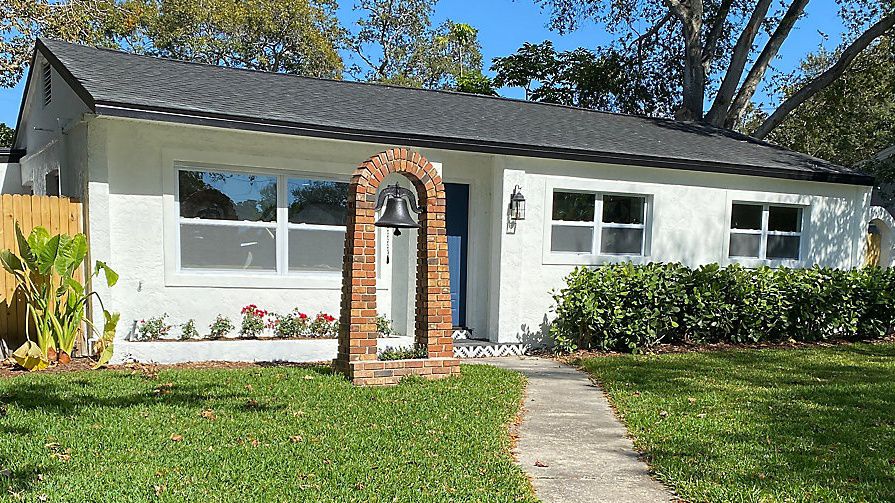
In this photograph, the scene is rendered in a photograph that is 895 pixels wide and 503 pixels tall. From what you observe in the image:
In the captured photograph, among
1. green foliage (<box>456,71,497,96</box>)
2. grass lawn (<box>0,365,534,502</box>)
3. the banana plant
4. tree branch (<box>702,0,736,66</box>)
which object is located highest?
tree branch (<box>702,0,736,66</box>)

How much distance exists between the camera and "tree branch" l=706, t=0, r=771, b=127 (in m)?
19.1

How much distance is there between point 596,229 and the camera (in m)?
10.4

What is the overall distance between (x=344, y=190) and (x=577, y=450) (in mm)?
5664

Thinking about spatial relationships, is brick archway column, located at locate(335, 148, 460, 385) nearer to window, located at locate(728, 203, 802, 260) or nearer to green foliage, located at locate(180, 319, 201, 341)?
green foliage, located at locate(180, 319, 201, 341)

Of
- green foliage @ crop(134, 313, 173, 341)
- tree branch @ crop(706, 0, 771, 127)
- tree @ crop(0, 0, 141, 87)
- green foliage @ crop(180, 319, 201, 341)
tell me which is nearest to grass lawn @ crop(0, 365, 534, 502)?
green foliage @ crop(134, 313, 173, 341)

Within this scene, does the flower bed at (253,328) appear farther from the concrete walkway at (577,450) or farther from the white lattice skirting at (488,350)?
the concrete walkway at (577,450)

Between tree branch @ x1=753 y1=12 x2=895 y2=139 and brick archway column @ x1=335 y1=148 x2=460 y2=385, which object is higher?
tree branch @ x1=753 y1=12 x2=895 y2=139

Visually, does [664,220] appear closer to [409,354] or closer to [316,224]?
[409,354]

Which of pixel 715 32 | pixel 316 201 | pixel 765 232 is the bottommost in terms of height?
pixel 765 232

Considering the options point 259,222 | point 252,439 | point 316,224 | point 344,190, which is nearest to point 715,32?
point 344,190

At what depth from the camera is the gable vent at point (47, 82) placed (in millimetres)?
10380

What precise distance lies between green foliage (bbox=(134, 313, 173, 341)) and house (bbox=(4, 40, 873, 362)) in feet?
0.56

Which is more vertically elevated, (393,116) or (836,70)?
(836,70)

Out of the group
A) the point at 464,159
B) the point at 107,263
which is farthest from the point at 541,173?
the point at 107,263
